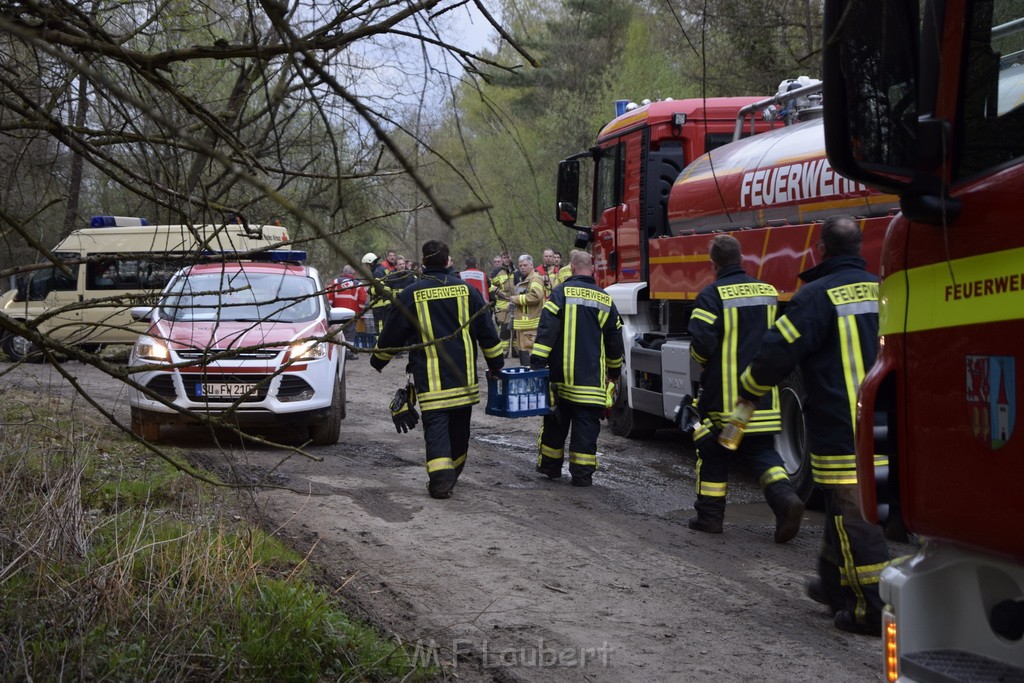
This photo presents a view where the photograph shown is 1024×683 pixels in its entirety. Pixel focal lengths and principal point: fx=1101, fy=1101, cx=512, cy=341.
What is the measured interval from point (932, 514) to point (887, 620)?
319 mm

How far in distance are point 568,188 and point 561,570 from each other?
5428 mm

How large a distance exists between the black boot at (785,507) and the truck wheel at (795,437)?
1037mm

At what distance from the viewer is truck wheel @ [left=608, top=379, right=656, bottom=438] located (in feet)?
36.6

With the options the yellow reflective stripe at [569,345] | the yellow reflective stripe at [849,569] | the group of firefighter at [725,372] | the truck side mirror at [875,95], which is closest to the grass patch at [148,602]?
the group of firefighter at [725,372]

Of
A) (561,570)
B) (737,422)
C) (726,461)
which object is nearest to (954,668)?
(737,422)

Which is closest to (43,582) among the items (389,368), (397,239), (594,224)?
(397,239)

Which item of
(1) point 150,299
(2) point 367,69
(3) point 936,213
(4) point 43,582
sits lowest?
(4) point 43,582

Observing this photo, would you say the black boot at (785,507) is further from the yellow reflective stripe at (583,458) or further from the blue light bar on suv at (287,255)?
the blue light bar on suv at (287,255)

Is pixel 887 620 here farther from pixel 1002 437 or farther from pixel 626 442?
pixel 626 442

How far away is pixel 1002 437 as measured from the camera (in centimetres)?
250

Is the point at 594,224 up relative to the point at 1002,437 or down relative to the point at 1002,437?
up

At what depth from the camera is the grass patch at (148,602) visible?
3920 mm

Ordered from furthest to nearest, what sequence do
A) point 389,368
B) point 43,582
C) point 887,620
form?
point 389,368, point 43,582, point 887,620

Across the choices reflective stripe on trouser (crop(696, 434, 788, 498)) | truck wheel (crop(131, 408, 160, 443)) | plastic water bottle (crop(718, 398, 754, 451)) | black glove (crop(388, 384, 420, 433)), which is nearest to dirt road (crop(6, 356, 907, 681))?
reflective stripe on trouser (crop(696, 434, 788, 498))
